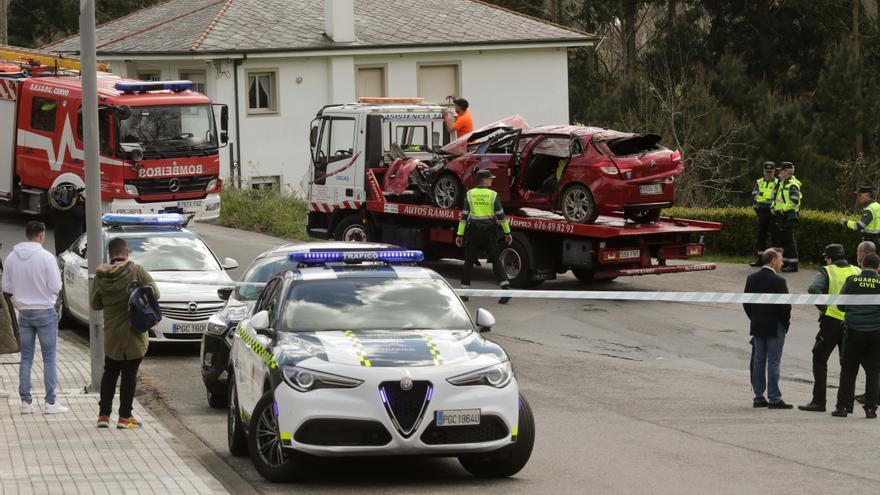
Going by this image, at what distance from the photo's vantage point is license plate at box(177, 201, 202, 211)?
2694cm

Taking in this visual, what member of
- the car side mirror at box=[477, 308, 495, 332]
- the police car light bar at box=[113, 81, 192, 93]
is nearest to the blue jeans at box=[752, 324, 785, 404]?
the car side mirror at box=[477, 308, 495, 332]

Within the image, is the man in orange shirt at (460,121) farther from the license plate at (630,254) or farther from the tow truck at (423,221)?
the license plate at (630,254)

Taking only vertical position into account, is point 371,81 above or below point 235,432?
above

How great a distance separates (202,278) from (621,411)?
6766mm

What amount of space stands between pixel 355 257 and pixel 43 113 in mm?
17713

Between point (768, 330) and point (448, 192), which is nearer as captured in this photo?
point (768, 330)

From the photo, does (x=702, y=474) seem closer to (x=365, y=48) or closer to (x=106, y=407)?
(x=106, y=407)

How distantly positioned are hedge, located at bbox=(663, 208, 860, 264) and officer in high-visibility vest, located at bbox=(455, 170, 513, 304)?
→ 757 cm

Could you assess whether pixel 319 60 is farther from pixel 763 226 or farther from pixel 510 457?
pixel 510 457

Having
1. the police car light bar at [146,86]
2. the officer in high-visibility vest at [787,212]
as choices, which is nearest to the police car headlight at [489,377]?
the officer in high-visibility vest at [787,212]

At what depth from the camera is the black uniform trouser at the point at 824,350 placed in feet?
45.3

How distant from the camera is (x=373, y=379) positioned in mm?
9547

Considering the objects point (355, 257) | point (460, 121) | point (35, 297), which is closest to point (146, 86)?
point (460, 121)

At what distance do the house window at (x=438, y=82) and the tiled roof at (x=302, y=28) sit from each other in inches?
42.9
